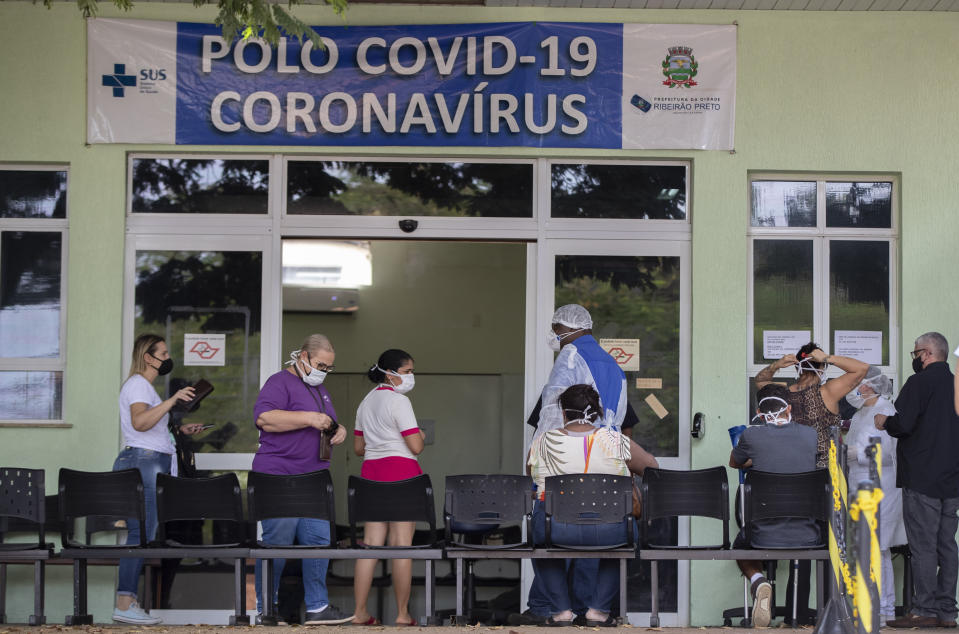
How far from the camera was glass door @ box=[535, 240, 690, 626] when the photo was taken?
26.3ft

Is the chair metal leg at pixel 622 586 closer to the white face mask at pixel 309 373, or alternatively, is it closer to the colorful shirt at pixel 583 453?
the colorful shirt at pixel 583 453

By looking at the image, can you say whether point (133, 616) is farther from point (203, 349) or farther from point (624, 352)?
point (624, 352)

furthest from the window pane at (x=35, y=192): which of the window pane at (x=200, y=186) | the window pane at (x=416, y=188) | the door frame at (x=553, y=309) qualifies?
the door frame at (x=553, y=309)

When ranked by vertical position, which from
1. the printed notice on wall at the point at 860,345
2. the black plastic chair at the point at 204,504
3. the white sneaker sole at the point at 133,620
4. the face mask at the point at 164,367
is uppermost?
the printed notice on wall at the point at 860,345

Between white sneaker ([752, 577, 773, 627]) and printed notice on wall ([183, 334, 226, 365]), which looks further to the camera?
printed notice on wall ([183, 334, 226, 365])

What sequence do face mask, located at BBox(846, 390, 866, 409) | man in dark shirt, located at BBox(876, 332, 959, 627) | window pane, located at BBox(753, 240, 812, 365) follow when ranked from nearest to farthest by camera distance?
man in dark shirt, located at BBox(876, 332, 959, 627)
face mask, located at BBox(846, 390, 866, 409)
window pane, located at BBox(753, 240, 812, 365)

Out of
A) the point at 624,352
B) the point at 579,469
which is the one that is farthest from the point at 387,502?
the point at 624,352

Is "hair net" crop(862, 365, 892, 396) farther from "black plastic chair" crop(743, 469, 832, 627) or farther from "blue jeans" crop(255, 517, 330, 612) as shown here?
"blue jeans" crop(255, 517, 330, 612)

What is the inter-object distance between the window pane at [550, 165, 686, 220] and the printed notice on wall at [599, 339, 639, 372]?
2.89 feet

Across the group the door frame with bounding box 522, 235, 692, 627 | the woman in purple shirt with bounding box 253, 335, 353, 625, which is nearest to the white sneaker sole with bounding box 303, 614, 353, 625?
the woman in purple shirt with bounding box 253, 335, 353, 625

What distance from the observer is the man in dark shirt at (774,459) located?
657 centimetres

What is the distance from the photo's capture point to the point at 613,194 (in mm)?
8125

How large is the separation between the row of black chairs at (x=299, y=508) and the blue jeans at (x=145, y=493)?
1.70ft

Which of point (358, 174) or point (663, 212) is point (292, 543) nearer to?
point (358, 174)
